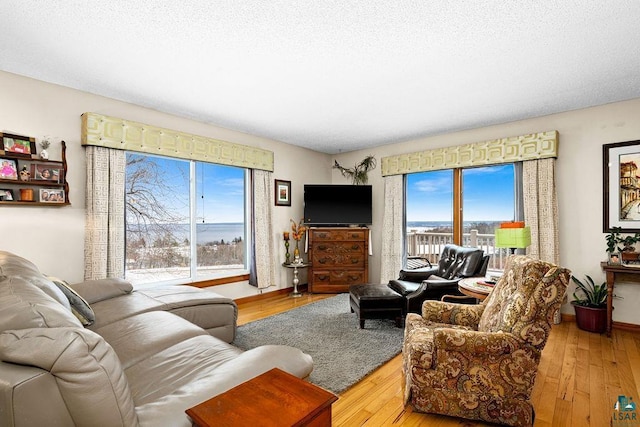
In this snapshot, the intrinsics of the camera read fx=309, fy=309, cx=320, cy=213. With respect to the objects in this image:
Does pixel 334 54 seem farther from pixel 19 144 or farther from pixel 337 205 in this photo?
pixel 337 205

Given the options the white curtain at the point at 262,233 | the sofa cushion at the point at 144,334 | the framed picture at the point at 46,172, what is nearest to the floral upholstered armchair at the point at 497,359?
the sofa cushion at the point at 144,334

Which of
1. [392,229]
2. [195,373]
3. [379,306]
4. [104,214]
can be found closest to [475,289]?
[379,306]

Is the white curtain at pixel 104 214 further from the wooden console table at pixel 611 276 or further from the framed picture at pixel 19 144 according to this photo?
the wooden console table at pixel 611 276

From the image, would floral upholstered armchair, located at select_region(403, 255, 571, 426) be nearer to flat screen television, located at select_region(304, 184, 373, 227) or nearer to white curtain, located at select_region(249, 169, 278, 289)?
white curtain, located at select_region(249, 169, 278, 289)

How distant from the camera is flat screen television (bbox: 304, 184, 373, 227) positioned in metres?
5.27

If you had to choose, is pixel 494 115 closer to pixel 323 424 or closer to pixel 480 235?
pixel 480 235

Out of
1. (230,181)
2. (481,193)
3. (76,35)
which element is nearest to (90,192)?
(76,35)

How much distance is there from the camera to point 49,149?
2.95 metres

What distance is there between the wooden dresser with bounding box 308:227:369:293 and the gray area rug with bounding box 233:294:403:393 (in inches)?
35.6

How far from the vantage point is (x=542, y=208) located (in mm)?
3777

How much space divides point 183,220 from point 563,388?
4.21 m

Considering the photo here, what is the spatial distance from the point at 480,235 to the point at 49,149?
5.18 m

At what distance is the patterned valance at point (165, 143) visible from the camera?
315 cm

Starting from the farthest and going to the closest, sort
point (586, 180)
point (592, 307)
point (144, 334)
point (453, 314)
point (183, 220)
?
point (183, 220) → point (586, 180) → point (592, 307) → point (453, 314) → point (144, 334)
